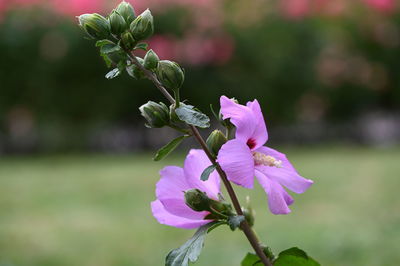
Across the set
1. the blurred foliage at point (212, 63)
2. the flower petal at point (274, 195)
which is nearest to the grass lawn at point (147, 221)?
the flower petal at point (274, 195)

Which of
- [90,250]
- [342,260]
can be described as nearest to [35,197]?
[90,250]

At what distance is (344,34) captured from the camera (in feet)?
30.4

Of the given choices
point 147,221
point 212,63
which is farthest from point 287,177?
point 212,63

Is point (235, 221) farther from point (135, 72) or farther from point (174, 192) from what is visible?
point (135, 72)

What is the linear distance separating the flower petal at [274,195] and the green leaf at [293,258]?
0.07 m

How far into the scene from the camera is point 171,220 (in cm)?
93

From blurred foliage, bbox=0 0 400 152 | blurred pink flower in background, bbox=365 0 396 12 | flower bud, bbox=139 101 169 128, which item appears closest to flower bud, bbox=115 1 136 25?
flower bud, bbox=139 101 169 128

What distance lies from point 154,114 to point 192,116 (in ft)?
0.15

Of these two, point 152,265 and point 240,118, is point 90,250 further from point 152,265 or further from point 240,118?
point 240,118

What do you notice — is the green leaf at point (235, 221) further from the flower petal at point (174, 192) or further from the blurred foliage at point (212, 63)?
the blurred foliage at point (212, 63)

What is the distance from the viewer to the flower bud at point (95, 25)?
2.78 ft

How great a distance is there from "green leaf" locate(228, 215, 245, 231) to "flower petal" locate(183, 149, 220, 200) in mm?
73

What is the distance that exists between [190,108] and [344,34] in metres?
8.70

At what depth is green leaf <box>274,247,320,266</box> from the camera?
2.93 feet
